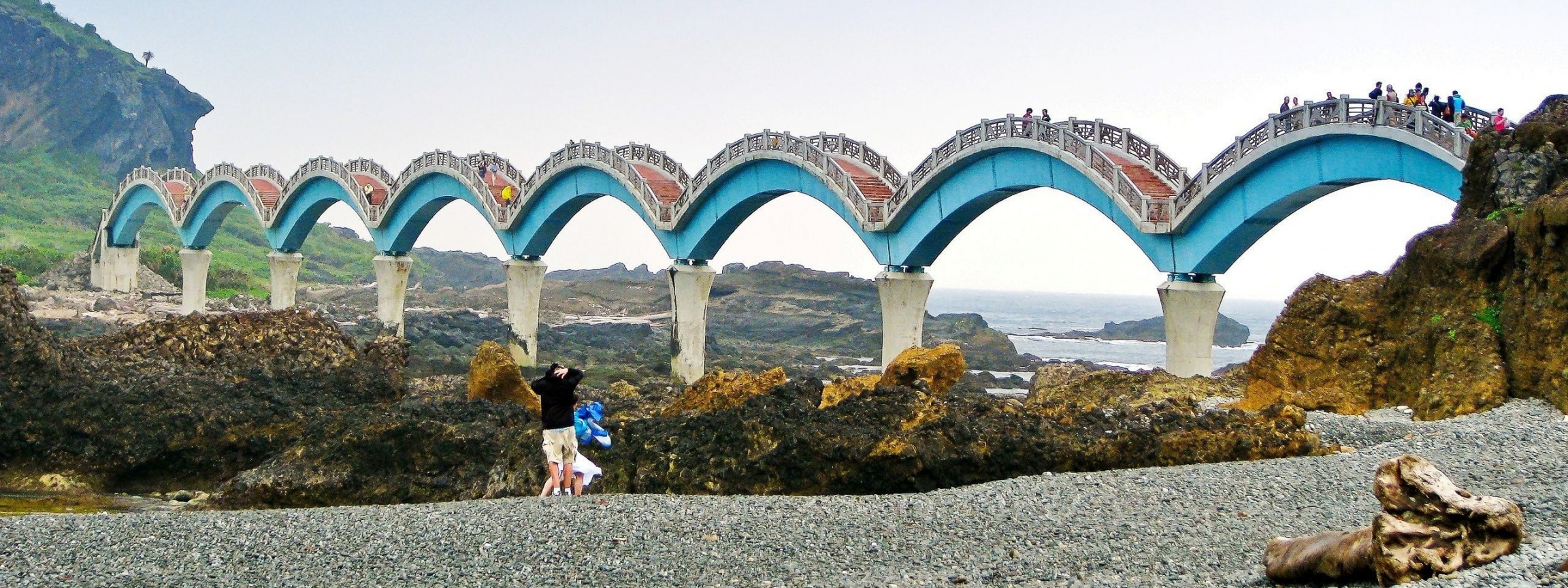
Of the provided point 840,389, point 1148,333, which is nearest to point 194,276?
point 840,389

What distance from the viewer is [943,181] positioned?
2589 cm

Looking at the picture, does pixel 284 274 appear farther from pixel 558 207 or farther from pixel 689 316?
pixel 689 316

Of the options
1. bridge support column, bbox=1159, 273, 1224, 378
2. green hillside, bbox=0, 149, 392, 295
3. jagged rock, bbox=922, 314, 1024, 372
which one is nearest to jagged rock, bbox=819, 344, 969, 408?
bridge support column, bbox=1159, 273, 1224, 378

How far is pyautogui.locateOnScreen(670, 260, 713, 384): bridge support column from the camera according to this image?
32.6 metres

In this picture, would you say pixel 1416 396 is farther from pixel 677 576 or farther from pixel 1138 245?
pixel 677 576

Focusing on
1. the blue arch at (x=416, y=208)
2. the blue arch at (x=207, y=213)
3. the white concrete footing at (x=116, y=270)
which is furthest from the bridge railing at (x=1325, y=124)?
the white concrete footing at (x=116, y=270)

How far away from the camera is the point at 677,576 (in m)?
7.79

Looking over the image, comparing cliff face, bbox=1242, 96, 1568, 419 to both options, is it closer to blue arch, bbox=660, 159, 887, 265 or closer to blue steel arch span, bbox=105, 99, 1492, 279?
blue steel arch span, bbox=105, 99, 1492, 279

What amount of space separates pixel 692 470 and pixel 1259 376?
8.36 metres

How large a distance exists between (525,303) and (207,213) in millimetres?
24239

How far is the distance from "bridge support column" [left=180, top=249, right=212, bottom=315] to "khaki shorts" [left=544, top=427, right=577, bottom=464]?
49801 mm

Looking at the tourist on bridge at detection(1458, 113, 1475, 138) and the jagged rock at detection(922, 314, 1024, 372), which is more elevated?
the tourist on bridge at detection(1458, 113, 1475, 138)

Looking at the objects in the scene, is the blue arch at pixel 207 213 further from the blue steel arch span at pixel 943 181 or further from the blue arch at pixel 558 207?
the blue arch at pixel 558 207

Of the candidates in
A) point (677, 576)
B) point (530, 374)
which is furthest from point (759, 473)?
point (530, 374)
